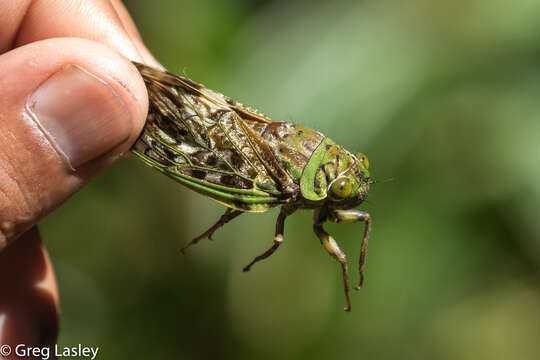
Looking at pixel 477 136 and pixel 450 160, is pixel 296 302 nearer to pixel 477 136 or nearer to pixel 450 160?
pixel 450 160

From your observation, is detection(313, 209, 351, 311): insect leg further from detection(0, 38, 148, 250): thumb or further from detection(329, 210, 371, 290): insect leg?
detection(0, 38, 148, 250): thumb

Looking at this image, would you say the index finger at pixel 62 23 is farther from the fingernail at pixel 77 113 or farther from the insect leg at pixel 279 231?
the insect leg at pixel 279 231

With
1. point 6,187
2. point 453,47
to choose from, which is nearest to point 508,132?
point 453,47

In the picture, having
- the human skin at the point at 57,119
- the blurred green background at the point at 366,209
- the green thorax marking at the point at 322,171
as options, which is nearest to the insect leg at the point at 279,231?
the green thorax marking at the point at 322,171
